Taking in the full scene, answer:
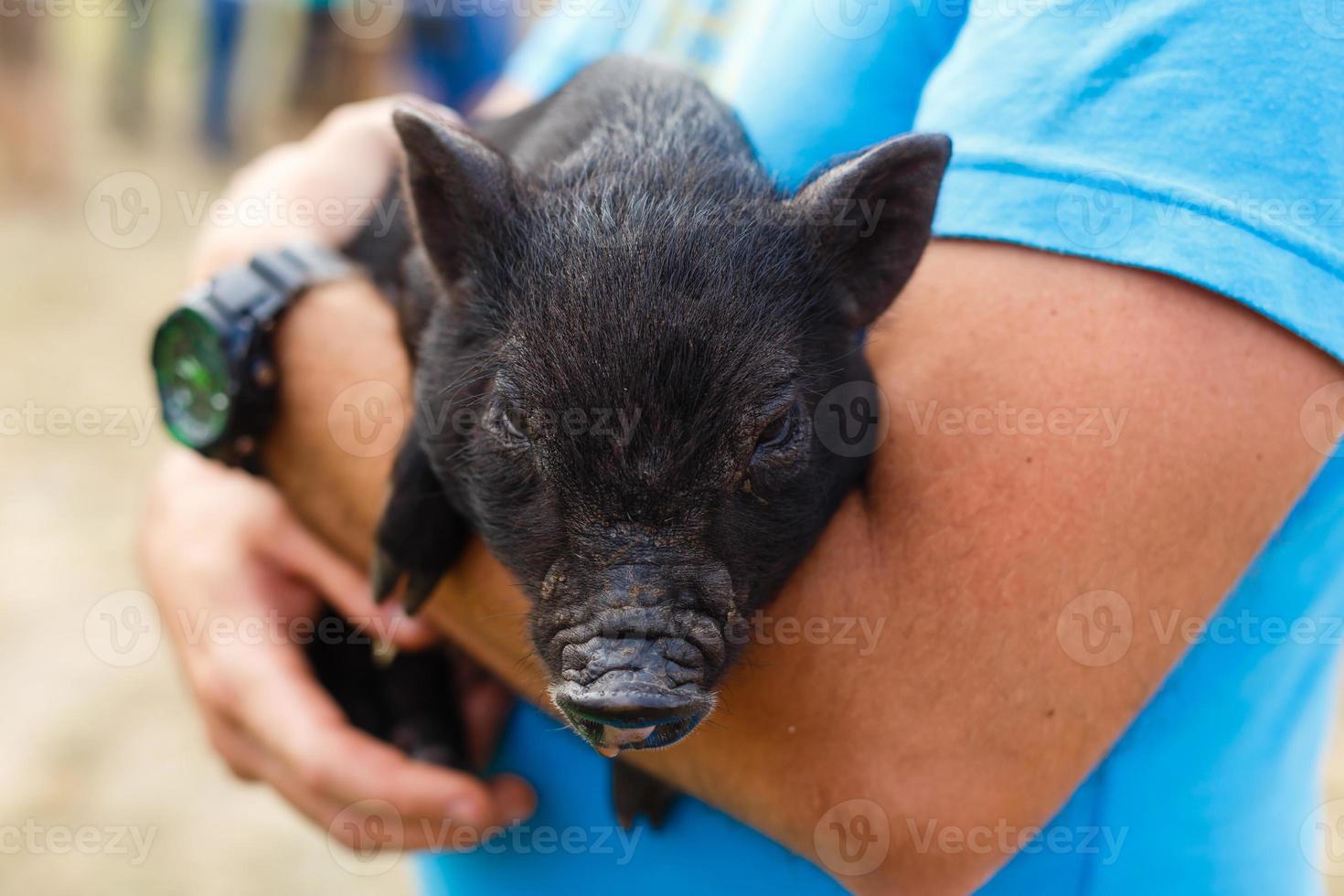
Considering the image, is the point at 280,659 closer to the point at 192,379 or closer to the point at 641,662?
the point at 192,379

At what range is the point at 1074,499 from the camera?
1.46 m

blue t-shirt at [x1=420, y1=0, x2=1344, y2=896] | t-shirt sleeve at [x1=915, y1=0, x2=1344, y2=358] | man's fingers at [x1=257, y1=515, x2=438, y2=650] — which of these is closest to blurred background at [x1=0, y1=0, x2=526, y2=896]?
man's fingers at [x1=257, y1=515, x2=438, y2=650]

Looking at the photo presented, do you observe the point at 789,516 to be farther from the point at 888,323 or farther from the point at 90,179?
the point at 90,179

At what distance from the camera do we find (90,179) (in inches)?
376

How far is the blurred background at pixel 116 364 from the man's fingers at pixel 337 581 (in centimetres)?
256

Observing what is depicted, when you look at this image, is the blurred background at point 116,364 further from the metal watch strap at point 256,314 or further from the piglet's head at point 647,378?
the piglet's head at point 647,378

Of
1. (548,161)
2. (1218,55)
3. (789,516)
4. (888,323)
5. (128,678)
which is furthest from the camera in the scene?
(128,678)

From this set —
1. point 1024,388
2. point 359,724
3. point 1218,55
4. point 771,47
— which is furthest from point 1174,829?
point 359,724

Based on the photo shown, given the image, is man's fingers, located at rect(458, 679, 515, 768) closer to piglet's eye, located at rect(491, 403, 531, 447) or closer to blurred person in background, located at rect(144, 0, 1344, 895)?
blurred person in background, located at rect(144, 0, 1344, 895)

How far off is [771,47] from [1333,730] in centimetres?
497

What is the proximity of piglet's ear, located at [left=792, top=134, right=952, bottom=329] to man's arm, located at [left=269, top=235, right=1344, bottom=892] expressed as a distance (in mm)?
100

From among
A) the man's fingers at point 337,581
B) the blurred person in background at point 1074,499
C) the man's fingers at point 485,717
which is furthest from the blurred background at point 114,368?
the blurred person in background at point 1074,499

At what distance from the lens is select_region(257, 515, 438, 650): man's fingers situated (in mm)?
2160

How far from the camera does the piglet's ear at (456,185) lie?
1.71m
